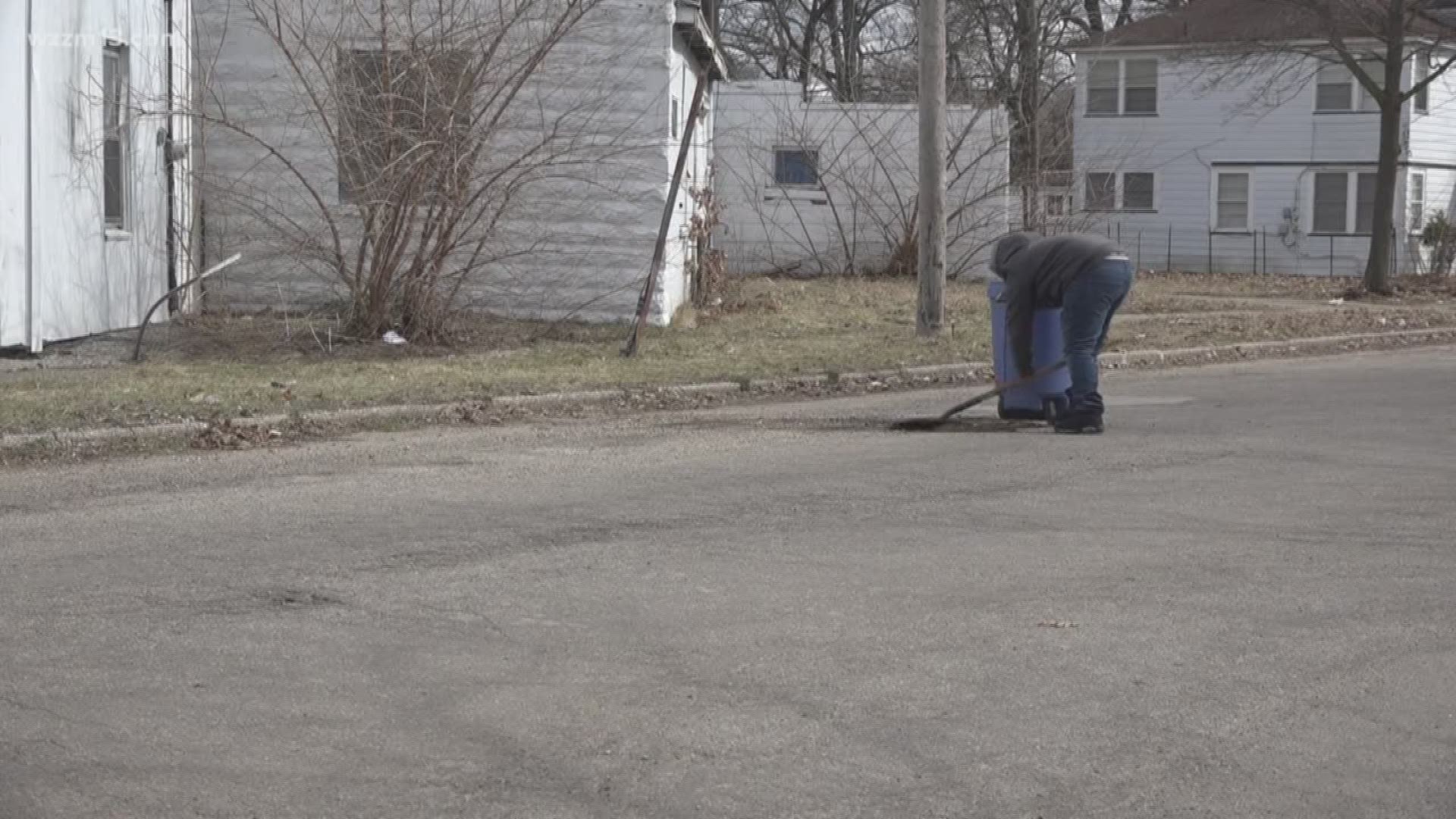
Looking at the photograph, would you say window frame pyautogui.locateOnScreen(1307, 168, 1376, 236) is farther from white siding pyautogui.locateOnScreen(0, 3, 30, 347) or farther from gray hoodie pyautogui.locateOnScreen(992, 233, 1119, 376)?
white siding pyautogui.locateOnScreen(0, 3, 30, 347)

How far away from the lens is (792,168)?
1299 inches

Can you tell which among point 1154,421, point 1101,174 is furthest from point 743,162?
→ point 1154,421

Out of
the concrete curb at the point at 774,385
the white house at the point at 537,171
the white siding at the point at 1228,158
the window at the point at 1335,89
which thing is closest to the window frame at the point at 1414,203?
the white siding at the point at 1228,158

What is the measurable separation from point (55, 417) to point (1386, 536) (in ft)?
24.7

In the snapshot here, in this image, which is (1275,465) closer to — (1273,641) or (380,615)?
(1273,641)

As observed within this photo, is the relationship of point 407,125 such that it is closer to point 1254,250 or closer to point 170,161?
point 170,161

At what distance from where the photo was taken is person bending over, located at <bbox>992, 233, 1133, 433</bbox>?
40.3 ft

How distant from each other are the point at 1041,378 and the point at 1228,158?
30.7 metres

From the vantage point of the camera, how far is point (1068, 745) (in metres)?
5.68

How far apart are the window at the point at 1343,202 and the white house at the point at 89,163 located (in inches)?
1110

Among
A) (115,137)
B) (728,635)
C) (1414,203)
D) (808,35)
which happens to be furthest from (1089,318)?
→ (808,35)

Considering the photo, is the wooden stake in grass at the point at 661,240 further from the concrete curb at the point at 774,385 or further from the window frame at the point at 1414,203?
the window frame at the point at 1414,203

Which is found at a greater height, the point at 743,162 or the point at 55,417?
the point at 743,162

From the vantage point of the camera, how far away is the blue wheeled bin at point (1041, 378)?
41.9ft
